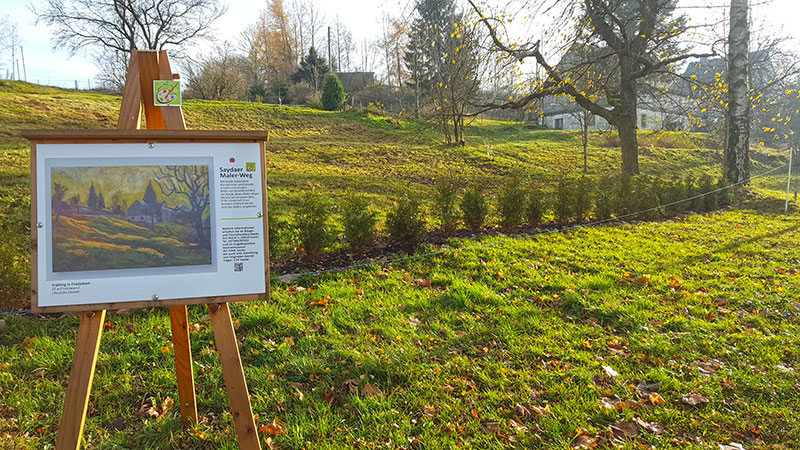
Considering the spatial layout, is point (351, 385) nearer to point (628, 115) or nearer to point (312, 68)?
point (628, 115)

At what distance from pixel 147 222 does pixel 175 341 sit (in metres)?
0.87

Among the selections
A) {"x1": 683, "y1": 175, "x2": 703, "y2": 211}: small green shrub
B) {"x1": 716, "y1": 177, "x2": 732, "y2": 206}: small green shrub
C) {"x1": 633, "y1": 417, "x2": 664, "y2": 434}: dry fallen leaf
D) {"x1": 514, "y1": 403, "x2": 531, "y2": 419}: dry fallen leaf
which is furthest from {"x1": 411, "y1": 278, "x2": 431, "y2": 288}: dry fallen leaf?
{"x1": 716, "y1": 177, "x2": 732, "y2": 206}: small green shrub

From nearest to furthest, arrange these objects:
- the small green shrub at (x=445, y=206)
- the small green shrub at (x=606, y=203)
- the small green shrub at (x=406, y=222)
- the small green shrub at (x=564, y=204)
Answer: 1. the small green shrub at (x=406, y=222)
2. the small green shrub at (x=445, y=206)
3. the small green shrub at (x=564, y=204)
4. the small green shrub at (x=606, y=203)

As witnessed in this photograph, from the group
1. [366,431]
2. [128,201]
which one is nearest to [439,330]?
[366,431]

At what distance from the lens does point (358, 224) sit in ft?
20.5

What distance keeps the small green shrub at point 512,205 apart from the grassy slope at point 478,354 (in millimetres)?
848

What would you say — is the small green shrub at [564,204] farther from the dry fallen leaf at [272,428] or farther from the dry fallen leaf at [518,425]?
the dry fallen leaf at [272,428]

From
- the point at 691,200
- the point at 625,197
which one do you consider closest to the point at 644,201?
the point at 625,197

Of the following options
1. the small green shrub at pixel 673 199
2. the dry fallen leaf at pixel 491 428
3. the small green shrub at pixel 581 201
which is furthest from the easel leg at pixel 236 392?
the small green shrub at pixel 673 199

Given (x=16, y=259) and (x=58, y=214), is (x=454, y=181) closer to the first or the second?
(x=16, y=259)

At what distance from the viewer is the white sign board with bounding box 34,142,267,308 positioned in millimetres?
2332

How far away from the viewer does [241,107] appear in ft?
80.1

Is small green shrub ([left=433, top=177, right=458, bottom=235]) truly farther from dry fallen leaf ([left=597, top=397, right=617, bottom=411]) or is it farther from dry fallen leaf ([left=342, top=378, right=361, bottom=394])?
dry fallen leaf ([left=597, top=397, right=617, bottom=411])

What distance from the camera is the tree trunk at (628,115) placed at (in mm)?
12797
